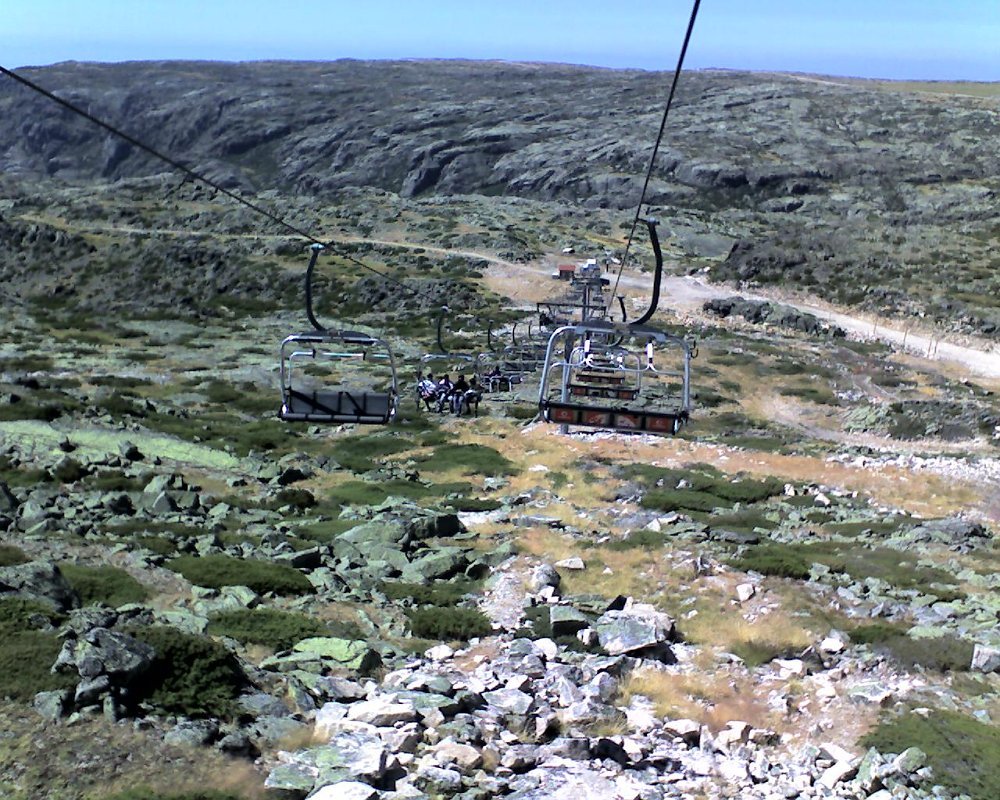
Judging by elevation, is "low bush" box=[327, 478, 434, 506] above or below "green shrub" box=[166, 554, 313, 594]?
below

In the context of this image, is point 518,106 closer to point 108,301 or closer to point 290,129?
point 290,129

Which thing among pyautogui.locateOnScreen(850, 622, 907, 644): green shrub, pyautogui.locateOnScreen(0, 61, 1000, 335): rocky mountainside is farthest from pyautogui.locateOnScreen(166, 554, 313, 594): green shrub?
pyautogui.locateOnScreen(0, 61, 1000, 335): rocky mountainside

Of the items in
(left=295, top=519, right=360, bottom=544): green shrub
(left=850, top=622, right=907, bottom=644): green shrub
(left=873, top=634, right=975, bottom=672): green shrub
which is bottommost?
(left=295, top=519, right=360, bottom=544): green shrub

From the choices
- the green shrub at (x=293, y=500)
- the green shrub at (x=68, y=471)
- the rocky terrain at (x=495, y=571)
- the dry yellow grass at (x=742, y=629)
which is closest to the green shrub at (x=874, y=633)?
the rocky terrain at (x=495, y=571)

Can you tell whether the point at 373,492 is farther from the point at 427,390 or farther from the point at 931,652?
the point at 931,652

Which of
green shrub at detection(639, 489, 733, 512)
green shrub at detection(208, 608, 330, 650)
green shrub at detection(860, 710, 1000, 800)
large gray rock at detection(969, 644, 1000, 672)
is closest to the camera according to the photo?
green shrub at detection(860, 710, 1000, 800)

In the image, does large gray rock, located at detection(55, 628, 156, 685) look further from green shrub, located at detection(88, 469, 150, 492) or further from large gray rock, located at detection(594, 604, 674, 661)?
green shrub, located at detection(88, 469, 150, 492)
